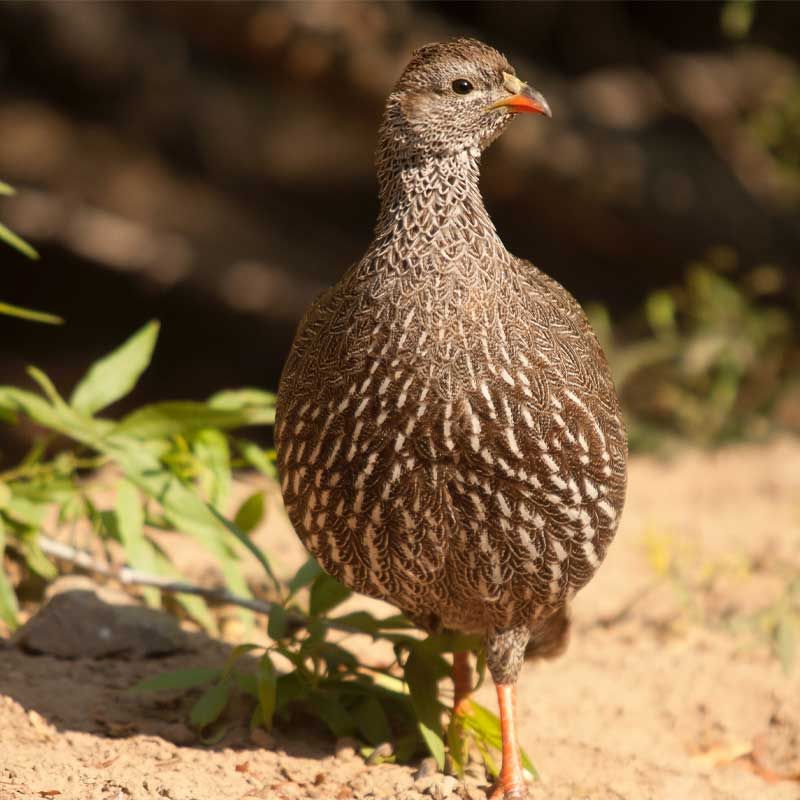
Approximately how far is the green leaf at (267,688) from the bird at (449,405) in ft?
1.37

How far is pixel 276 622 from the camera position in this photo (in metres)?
4.23

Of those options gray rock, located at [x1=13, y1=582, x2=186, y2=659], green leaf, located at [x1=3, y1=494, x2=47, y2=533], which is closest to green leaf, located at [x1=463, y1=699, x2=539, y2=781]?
gray rock, located at [x1=13, y1=582, x2=186, y2=659]

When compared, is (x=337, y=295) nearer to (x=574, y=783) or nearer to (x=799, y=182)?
(x=574, y=783)

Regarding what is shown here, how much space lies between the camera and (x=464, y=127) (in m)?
3.77

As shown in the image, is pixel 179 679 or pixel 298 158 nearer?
pixel 179 679

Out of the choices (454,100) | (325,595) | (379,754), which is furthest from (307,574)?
(454,100)

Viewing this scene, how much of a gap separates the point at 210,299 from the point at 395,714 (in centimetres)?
534

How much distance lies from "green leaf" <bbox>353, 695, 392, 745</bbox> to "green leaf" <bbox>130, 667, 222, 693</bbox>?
497 millimetres

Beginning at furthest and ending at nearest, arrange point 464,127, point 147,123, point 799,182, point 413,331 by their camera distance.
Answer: point 147,123 → point 799,182 → point 464,127 → point 413,331

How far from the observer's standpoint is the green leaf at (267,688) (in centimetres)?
410

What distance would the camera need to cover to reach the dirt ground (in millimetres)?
3906

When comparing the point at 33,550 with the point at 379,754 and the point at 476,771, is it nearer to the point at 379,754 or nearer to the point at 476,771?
the point at 379,754

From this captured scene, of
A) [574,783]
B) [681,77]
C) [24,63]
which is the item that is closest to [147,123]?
[24,63]

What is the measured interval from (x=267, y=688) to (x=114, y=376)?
58.6 inches
